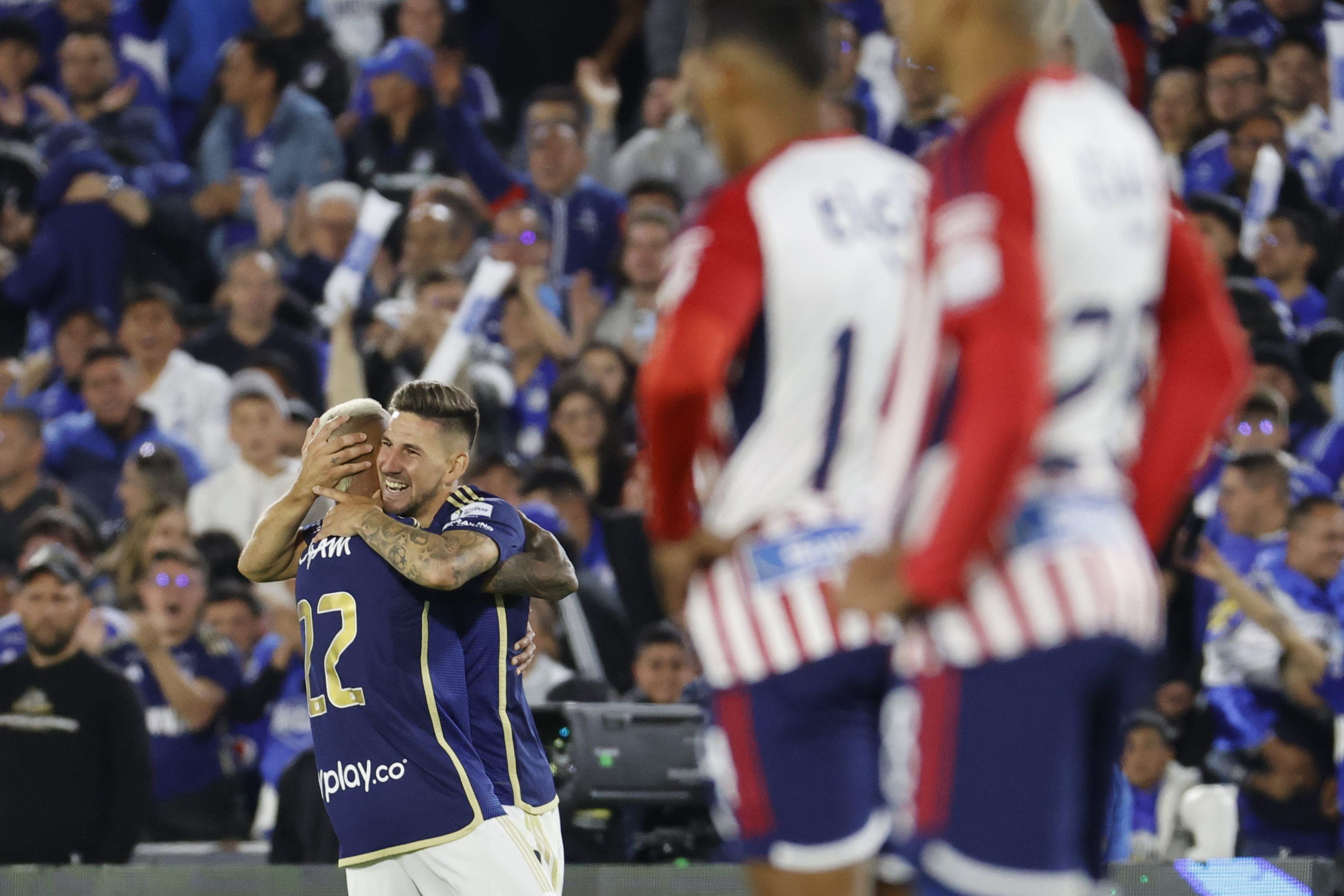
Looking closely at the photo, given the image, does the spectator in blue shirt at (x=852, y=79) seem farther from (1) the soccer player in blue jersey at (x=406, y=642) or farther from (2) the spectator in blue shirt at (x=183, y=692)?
(1) the soccer player in blue jersey at (x=406, y=642)

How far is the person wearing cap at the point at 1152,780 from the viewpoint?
300 inches

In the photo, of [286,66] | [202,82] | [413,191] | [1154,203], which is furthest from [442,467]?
[202,82]

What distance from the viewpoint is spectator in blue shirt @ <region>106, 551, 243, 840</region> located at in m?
8.07

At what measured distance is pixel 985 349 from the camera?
2535 millimetres

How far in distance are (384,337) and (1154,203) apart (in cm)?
776

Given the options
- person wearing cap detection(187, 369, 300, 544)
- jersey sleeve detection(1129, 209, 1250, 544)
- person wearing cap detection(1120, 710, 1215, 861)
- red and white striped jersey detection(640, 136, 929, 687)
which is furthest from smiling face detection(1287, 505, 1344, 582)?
red and white striped jersey detection(640, 136, 929, 687)

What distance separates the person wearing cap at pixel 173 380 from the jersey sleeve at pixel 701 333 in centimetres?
745

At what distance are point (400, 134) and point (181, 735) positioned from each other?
4.74 m

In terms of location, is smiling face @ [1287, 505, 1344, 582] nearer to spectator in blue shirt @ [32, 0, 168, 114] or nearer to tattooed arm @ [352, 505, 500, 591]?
tattooed arm @ [352, 505, 500, 591]

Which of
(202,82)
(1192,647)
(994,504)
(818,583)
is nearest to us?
(994,504)

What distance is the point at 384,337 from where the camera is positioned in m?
10.2

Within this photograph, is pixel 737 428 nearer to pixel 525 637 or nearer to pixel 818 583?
pixel 818 583

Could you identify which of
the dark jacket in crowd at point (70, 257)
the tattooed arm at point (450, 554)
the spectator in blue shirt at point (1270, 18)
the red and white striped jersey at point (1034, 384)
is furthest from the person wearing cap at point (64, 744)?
the spectator in blue shirt at point (1270, 18)

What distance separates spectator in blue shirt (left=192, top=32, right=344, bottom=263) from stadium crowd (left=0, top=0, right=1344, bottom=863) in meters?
0.02
